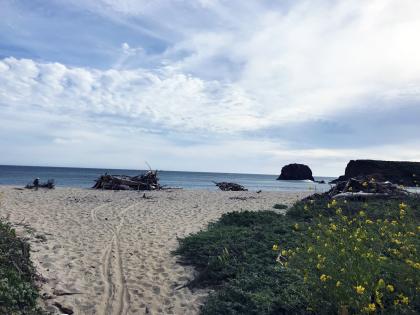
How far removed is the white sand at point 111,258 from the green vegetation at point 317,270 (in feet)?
1.88

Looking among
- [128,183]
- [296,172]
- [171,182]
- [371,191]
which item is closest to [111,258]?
[371,191]

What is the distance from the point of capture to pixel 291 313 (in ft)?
16.3

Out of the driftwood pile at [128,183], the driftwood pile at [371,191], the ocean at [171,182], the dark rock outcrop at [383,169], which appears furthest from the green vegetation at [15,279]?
the dark rock outcrop at [383,169]

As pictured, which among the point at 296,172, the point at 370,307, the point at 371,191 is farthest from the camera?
the point at 296,172

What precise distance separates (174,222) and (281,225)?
3937mm

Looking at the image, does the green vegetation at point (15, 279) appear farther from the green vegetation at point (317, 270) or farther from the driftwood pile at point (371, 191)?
the driftwood pile at point (371, 191)

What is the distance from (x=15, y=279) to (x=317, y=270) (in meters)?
4.00

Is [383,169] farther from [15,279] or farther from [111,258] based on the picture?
[15,279]

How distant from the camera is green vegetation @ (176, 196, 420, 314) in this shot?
170 inches

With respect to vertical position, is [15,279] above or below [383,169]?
below

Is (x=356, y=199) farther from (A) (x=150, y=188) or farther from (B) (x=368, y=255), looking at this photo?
(A) (x=150, y=188)

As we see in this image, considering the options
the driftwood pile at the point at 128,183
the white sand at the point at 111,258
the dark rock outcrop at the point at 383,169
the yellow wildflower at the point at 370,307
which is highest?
the dark rock outcrop at the point at 383,169

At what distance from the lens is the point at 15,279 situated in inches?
203

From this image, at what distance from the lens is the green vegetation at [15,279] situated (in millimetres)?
4586
